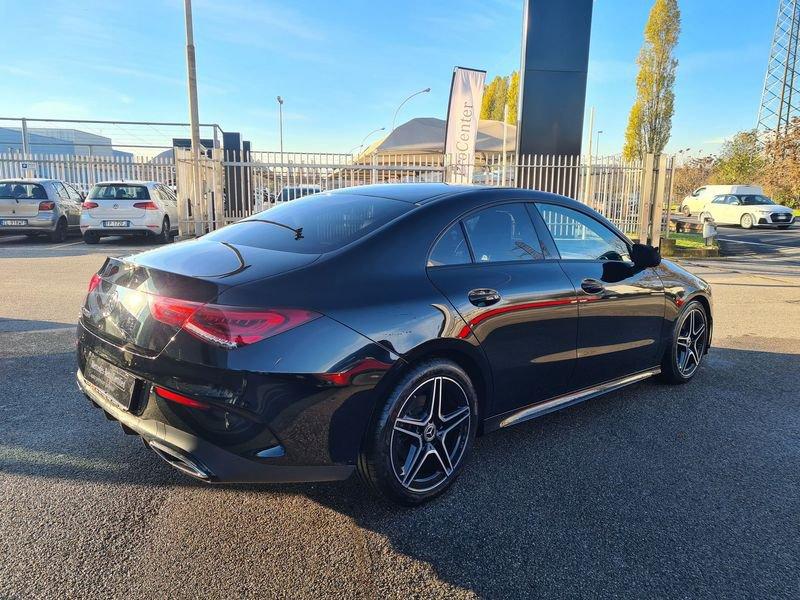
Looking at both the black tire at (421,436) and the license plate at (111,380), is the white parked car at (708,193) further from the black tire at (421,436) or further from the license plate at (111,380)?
the license plate at (111,380)

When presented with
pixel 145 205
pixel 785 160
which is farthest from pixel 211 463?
pixel 785 160

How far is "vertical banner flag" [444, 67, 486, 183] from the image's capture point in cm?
1502

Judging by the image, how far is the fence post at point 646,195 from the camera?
1417 cm

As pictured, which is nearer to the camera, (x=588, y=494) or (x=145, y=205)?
(x=588, y=494)

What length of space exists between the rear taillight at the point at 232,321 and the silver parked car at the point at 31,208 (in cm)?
1435

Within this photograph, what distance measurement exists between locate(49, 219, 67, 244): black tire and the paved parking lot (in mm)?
12195

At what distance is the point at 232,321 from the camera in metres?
2.29

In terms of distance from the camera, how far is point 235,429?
7.57 ft

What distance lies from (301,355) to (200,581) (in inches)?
36.4

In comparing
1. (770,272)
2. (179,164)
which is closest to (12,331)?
(179,164)

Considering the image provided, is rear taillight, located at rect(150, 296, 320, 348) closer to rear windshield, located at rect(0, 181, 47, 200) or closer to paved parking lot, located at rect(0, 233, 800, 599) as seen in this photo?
paved parking lot, located at rect(0, 233, 800, 599)

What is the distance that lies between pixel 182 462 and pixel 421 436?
1.06m

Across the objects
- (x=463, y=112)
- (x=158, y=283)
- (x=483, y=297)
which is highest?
(x=463, y=112)

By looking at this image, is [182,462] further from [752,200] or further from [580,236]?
[752,200]
